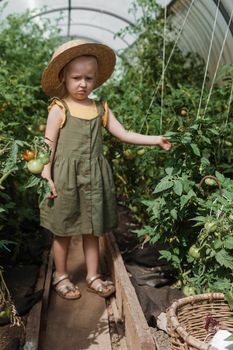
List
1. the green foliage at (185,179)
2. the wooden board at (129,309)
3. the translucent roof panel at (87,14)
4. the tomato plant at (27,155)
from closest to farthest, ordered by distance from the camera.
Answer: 1. the tomato plant at (27,155)
2. the wooden board at (129,309)
3. the green foliage at (185,179)
4. the translucent roof panel at (87,14)

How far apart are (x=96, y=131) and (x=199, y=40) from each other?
3.95 metres

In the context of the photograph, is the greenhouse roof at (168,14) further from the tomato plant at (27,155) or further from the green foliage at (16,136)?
the tomato plant at (27,155)

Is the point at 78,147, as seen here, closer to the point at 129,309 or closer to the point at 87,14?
the point at 129,309

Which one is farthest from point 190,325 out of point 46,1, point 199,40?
point 46,1

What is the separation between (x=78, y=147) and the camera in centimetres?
253

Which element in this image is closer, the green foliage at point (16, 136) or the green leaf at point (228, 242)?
the green foliage at point (16, 136)

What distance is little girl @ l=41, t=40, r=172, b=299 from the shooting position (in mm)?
2471

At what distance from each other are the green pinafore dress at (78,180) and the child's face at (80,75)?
4.3 inches

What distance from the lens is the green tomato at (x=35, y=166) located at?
5.36ft

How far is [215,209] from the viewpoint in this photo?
6.40 ft

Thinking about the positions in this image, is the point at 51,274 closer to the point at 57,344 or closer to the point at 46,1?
the point at 57,344

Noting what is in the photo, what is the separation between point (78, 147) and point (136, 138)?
1.06 ft

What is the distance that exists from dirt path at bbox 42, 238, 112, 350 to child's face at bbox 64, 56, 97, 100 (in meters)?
1.14

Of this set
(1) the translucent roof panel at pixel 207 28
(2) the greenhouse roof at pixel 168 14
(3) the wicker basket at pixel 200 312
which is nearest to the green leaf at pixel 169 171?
(3) the wicker basket at pixel 200 312
